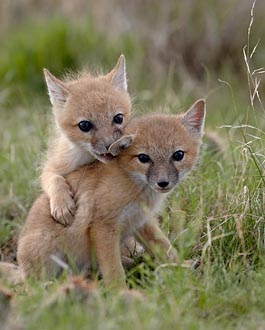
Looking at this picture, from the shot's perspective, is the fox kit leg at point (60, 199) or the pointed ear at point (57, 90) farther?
the pointed ear at point (57, 90)

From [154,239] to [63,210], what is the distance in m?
0.70

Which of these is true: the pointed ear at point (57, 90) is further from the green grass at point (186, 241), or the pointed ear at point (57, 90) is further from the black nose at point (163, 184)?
the black nose at point (163, 184)

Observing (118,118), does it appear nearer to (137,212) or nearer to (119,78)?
(119,78)

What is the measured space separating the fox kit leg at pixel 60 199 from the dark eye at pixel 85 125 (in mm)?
412

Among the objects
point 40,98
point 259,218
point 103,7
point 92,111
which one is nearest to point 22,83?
point 40,98

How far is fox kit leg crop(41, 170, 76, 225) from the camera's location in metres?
6.16

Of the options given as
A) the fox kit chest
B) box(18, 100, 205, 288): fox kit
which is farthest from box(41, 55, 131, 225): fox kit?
the fox kit chest

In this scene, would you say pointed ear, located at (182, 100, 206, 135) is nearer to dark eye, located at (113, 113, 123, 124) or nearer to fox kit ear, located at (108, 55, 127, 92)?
dark eye, located at (113, 113, 123, 124)

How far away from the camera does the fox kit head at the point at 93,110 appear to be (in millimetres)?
6363

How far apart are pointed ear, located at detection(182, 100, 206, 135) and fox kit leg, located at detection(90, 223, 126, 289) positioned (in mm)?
943

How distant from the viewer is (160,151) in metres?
5.88

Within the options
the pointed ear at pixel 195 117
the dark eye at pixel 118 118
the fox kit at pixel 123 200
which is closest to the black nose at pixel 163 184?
the fox kit at pixel 123 200

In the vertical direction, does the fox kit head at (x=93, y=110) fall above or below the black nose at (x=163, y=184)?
above

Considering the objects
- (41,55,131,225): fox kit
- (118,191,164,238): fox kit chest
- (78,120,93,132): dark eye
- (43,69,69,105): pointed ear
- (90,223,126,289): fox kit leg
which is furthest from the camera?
(43,69,69,105): pointed ear
